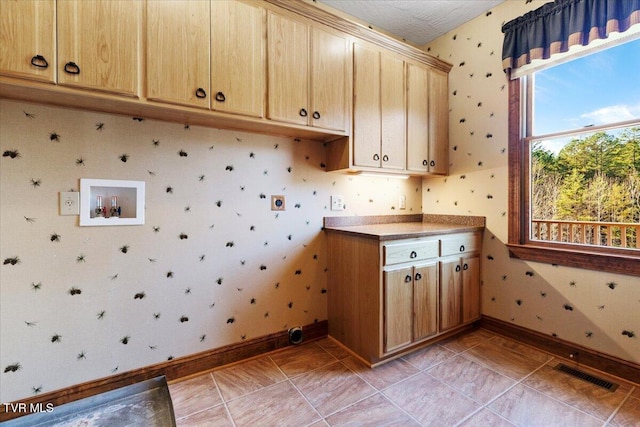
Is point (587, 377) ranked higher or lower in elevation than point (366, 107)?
lower

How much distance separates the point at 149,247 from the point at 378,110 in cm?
184

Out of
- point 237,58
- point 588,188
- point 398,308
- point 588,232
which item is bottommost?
point 398,308

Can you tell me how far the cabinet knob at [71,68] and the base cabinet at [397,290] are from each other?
5.67 feet

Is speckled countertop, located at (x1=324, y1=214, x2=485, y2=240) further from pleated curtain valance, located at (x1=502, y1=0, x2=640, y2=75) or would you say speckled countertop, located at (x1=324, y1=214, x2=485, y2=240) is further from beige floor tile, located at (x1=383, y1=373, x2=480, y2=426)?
Result: pleated curtain valance, located at (x1=502, y1=0, x2=640, y2=75)

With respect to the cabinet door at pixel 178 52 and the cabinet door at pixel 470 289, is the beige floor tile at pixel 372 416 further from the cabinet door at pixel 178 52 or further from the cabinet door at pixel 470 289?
the cabinet door at pixel 178 52

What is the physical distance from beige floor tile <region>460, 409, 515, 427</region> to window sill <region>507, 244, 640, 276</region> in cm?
121

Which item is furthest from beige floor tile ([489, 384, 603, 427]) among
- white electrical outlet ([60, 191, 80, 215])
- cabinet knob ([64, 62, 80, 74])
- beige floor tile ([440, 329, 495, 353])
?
cabinet knob ([64, 62, 80, 74])

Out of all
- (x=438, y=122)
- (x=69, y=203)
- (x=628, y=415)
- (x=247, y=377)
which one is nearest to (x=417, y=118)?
(x=438, y=122)

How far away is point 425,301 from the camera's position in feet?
7.05

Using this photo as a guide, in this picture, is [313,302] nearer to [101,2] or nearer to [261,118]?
[261,118]

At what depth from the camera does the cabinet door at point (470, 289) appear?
2.42 m

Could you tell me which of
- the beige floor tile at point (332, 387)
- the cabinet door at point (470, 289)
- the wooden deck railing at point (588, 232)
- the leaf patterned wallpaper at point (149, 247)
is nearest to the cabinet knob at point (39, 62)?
the leaf patterned wallpaper at point (149, 247)

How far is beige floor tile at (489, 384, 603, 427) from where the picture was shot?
4.84 feet

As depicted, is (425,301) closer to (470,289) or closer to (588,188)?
(470,289)
